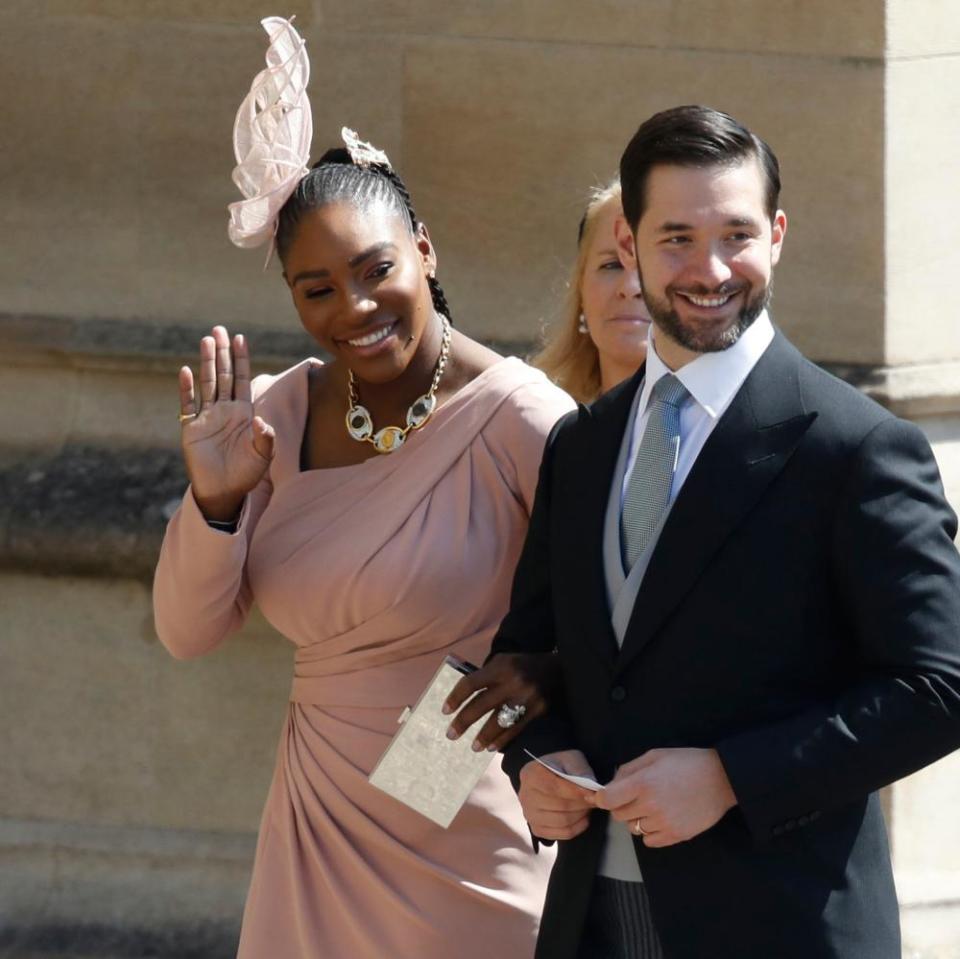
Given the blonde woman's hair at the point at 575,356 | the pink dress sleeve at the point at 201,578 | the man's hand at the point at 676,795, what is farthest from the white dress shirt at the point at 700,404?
the blonde woman's hair at the point at 575,356

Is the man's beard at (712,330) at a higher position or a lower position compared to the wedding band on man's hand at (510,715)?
higher

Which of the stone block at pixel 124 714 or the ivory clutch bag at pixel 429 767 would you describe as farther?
the stone block at pixel 124 714

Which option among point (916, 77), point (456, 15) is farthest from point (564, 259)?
point (916, 77)

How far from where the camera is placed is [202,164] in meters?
4.67

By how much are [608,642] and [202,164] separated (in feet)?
8.93

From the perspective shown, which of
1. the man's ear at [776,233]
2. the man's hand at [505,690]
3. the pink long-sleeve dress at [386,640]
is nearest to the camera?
the man's ear at [776,233]

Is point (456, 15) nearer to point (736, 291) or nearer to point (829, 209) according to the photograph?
point (829, 209)

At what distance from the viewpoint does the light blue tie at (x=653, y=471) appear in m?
2.30

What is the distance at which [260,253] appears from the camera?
4695mm

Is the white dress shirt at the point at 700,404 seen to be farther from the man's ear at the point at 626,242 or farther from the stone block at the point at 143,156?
the stone block at the point at 143,156

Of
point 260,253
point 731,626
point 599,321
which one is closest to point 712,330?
point 731,626

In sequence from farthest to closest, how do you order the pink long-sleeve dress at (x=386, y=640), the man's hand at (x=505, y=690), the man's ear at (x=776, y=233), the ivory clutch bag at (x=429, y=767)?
the pink long-sleeve dress at (x=386, y=640), the ivory clutch bag at (x=429, y=767), the man's hand at (x=505, y=690), the man's ear at (x=776, y=233)

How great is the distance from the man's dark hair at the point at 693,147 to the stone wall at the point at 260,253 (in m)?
2.30

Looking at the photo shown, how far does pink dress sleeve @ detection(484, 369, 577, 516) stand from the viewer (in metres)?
2.97
